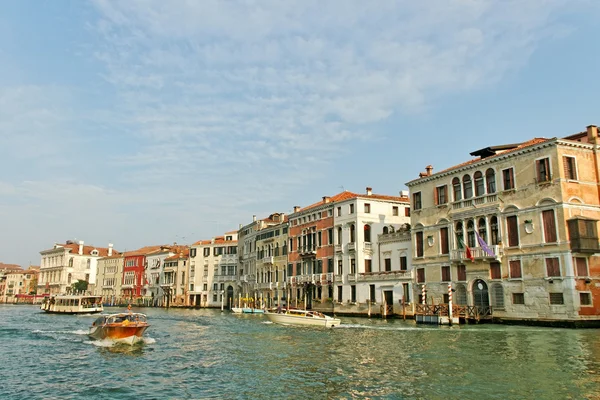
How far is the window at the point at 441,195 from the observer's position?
119 ft

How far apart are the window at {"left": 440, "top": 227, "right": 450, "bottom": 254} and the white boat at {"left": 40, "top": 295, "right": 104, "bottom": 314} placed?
35.0 meters

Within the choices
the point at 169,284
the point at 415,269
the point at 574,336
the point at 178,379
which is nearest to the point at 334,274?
the point at 415,269

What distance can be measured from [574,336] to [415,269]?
15722mm

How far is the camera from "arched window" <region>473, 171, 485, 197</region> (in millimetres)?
33500

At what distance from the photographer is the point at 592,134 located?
3091 cm

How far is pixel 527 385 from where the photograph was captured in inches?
527

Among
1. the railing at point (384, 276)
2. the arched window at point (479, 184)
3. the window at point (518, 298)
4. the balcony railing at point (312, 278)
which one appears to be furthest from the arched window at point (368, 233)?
the window at point (518, 298)

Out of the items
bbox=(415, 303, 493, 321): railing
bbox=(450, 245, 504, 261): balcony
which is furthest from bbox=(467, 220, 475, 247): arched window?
bbox=(415, 303, 493, 321): railing

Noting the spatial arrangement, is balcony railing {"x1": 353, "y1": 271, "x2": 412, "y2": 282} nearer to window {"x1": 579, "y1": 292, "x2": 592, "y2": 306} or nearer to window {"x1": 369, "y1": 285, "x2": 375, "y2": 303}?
window {"x1": 369, "y1": 285, "x2": 375, "y2": 303}

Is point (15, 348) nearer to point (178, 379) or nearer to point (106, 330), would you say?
point (106, 330)

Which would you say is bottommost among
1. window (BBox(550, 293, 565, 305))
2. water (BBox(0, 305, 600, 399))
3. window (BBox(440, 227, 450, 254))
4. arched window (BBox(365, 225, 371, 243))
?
water (BBox(0, 305, 600, 399))

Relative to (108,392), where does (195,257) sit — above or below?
above

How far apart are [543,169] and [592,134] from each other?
13.6ft

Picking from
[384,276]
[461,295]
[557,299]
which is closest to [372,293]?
[384,276]
